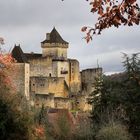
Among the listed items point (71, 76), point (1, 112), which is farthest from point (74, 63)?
point (1, 112)

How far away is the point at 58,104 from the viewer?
79188mm

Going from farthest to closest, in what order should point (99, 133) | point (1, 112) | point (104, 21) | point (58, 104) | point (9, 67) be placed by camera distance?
point (58, 104), point (99, 133), point (9, 67), point (1, 112), point (104, 21)

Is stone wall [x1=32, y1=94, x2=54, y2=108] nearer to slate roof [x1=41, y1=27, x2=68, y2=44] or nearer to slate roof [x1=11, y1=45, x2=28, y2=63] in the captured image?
slate roof [x1=11, y1=45, x2=28, y2=63]

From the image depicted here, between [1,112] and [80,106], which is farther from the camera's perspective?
[80,106]

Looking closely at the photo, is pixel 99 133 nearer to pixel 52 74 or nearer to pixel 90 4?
pixel 90 4

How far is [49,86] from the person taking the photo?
83.4 meters

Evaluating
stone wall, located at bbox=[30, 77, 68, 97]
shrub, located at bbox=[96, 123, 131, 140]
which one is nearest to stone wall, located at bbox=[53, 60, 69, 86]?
stone wall, located at bbox=[30, 77, 68, 97]

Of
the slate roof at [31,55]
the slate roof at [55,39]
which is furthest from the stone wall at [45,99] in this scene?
the slate roof at [55,39]

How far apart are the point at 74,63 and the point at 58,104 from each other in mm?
13533

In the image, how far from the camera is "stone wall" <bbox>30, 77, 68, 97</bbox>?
81.5 meters

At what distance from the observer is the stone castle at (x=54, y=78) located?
77.5m

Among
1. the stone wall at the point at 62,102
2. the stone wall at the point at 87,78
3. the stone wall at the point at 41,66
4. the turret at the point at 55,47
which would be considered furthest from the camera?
the turret at the point at 55,47

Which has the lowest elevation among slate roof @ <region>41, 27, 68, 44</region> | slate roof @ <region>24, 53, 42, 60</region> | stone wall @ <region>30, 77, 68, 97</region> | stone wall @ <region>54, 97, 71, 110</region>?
stone wall @ <region>54, 97, 71, 110</region>

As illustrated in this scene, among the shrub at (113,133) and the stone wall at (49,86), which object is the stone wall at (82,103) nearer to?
the stone wall at (49,86)
